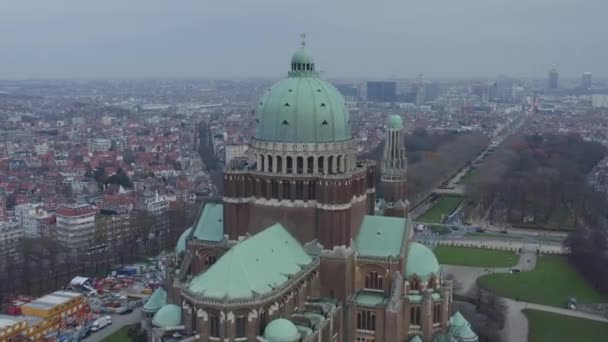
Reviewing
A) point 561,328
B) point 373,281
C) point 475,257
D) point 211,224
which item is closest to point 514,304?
point 561,328

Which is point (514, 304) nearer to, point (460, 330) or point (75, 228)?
point (460, 330)

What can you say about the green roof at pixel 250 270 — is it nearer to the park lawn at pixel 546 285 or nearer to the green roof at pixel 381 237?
the green roof at pixel 381 237

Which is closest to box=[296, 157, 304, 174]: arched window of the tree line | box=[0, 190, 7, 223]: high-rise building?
box=[0, 190, 7, 223]: high-rise building

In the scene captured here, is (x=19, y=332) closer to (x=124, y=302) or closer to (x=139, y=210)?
(x=124, y=302)

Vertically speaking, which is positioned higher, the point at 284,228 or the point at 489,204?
the point at 284,228

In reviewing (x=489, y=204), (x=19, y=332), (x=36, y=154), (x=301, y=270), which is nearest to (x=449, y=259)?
(x=489, y=204)

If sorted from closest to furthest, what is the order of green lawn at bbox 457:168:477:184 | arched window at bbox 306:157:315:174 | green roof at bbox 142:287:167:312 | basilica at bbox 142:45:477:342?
1. basilica at bbox 142:45:477:342
2. arched window at bbox 306:157:315:174
3. green roof at bbox 142:287:167:312
4. green lawn at bbox 457:168:477:184

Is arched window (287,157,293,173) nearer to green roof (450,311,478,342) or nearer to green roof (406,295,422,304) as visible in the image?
green roof (406,295,422,304)
